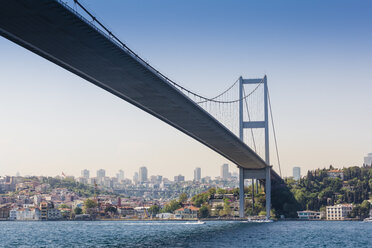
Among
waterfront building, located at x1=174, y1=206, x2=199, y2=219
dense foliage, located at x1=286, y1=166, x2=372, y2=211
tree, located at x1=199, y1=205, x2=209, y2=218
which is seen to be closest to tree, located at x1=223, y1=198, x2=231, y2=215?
tree, located at x1=199, y1=205, x2=209, y2=218

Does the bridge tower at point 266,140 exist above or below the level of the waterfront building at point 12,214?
above

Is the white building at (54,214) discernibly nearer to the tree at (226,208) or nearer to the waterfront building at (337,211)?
the tree at (226,208)

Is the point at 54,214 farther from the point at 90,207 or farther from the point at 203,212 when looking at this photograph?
the point at 203,212

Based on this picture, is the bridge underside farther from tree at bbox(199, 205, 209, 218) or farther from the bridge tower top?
tree at bbox(199, 205, 209, 218)

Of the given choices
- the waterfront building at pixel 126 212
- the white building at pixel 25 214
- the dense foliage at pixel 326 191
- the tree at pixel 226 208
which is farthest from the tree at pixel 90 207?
the dense foliage at pixel 326 191

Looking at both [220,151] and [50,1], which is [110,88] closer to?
[50,1]

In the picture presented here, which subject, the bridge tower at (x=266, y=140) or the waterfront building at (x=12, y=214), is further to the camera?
the waterfront building at (x=12, y=214)

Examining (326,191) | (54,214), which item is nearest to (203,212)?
(326,191)
